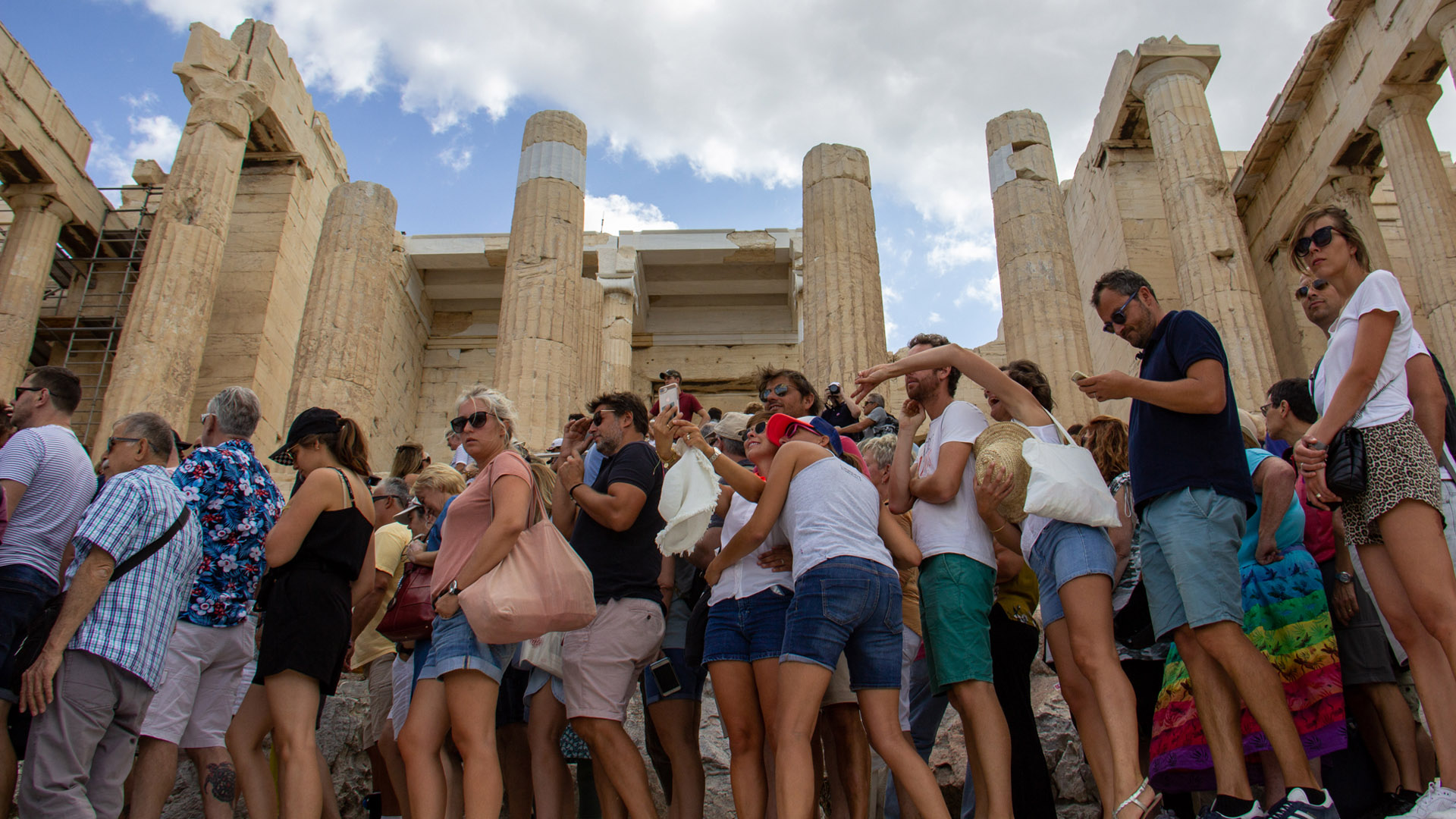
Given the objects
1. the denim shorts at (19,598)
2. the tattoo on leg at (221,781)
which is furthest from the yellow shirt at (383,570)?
the denim shorts at (19,598)

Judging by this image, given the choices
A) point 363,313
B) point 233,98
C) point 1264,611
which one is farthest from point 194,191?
point 1264,611

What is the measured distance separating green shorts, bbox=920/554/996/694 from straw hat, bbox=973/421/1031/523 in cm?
30

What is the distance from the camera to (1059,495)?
3.59 m

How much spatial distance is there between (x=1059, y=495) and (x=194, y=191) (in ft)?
47.5

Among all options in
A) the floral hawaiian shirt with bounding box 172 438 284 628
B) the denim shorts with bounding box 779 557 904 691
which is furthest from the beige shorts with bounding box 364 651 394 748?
the denim shorts with bounding box 779 557 904 691

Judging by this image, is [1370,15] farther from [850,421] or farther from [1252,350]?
[850,421]

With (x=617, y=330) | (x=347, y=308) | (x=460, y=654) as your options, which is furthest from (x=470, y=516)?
(x=617, y=330)

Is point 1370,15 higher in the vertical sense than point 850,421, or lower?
higher

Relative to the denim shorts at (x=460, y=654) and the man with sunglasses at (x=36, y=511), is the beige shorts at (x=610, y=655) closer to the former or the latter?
the denim shorts at (x=460, y=654)

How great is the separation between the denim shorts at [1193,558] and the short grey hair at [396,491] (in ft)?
15.4

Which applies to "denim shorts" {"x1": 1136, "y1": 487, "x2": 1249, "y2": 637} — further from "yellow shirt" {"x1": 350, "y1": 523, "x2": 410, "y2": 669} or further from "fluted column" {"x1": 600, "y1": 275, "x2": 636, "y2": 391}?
"fluted column" {"x1": 600, "y1": 275, "x2": 636, "y2": 391}

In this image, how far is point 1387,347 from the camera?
11.5 feet

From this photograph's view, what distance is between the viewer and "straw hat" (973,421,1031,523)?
3.85m

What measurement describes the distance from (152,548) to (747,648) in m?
2.63
